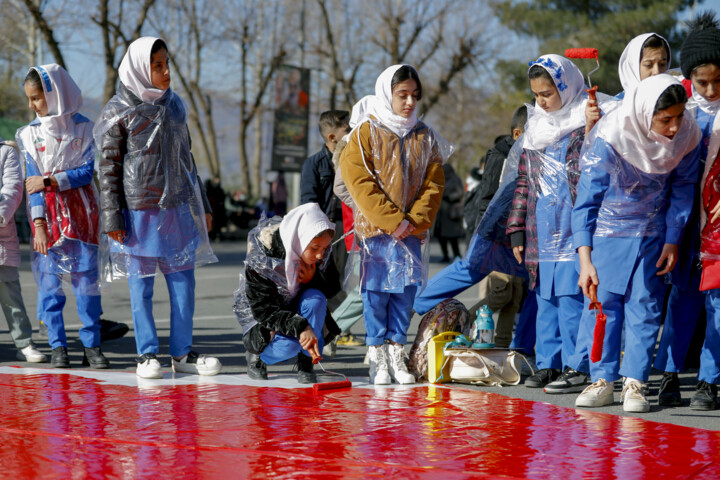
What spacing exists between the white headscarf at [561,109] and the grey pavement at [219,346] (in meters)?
1.45

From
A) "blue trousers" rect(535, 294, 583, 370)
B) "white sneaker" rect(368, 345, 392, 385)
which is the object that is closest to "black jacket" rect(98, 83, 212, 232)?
"white sneaker" rect(368, 345, 392, 385)

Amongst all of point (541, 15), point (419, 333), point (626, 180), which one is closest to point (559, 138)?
point (626, 180)

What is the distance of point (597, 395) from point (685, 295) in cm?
71

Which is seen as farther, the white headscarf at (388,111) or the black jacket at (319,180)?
the black jacket at (319,180)

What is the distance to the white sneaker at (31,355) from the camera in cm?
582

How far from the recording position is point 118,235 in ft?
17.3

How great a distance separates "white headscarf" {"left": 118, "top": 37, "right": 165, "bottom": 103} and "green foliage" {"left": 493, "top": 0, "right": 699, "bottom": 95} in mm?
25349

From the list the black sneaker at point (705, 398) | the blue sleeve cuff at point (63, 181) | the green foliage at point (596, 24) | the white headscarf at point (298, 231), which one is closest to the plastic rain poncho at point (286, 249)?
the white headscarf at point (298, 231)

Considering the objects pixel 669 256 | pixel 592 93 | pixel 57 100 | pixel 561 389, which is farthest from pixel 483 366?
pixel 57 100

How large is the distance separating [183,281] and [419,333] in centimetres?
147

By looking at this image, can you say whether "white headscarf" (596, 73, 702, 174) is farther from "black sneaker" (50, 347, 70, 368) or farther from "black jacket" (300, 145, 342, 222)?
"black sneaker" (50, 347, 70, 368)

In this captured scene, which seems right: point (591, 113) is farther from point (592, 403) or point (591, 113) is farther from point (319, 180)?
point (319, 180)

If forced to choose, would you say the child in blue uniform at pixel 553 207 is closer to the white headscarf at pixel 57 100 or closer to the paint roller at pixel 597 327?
the paint roller at pixel 597 327

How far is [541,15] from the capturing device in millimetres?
Answer: 33875
